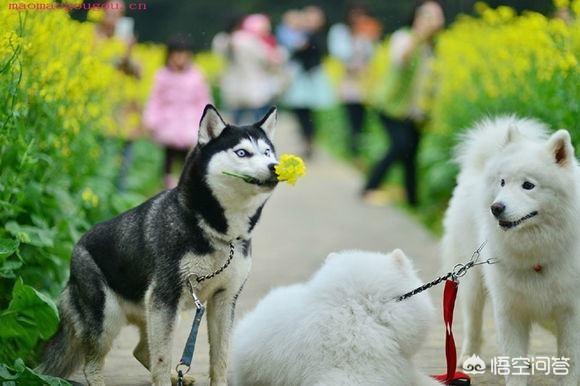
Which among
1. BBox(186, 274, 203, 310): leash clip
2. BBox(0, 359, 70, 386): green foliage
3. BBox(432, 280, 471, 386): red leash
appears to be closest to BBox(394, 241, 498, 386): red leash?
BBox(432, 280, 471, 386): red leash

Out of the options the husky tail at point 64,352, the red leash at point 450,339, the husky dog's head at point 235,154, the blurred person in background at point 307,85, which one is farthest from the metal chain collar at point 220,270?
the blurred person in background at point 307,85

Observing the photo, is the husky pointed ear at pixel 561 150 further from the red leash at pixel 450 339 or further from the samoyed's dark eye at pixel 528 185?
the red leash at pixel 450 339

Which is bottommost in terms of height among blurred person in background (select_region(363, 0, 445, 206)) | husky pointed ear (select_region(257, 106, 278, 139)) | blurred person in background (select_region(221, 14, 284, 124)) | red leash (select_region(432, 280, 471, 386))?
red leash (select_region(432, 280, 471, 386))

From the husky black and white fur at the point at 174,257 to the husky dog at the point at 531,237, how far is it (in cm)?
118

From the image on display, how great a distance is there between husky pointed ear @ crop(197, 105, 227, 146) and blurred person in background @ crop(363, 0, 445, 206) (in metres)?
7.31

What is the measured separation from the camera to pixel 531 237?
4.84 metres

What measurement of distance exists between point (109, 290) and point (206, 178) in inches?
32.9

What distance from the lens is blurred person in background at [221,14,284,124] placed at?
17.4m

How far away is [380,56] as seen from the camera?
20359 mm

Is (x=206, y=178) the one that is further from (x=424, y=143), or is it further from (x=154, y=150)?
(x=154, y=150)

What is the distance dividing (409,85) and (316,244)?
2721mm

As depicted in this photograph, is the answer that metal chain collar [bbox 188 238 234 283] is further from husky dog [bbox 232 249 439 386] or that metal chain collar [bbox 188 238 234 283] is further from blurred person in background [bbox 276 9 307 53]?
blurred person in background [bbox 276 9 307 53]

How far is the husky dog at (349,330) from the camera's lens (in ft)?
15.0

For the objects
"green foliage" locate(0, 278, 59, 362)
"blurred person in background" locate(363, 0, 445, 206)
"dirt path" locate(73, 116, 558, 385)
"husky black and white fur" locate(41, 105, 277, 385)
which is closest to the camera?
"husky black and white fur" locate(41, 105, 277, 385)
